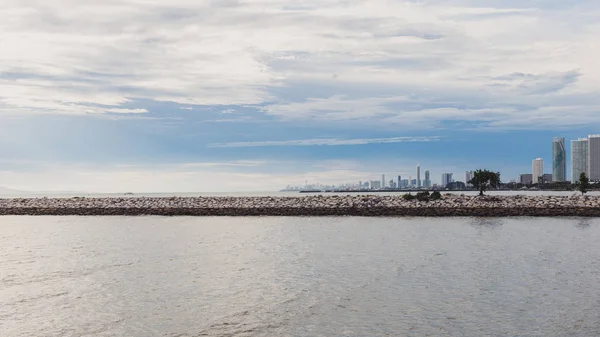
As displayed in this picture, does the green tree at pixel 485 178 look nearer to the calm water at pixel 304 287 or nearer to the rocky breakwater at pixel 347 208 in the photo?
the rocky breakwater at pixel 347 208

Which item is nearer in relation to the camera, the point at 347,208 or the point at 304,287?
→ the point at 304,287

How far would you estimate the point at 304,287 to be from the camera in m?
15.4

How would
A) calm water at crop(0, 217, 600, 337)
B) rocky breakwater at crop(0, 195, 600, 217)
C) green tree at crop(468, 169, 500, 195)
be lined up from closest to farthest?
calm water at crop(0, 217, 600, 337) → rocky breakwater at crop(0, 195, 600, 217) → green tree at crop(468, 169, 500, 195)

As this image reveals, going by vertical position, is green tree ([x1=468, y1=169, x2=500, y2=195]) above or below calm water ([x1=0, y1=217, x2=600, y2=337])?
above

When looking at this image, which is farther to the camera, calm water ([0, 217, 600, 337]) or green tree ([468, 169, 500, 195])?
green tree ([468, 169, 500, 195])

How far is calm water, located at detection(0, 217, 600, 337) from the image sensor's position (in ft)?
37.6

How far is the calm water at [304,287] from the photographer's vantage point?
11445mm

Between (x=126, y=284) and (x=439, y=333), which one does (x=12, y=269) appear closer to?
(x=126, y=284)

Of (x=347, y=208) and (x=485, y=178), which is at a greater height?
(x=485, y=178)

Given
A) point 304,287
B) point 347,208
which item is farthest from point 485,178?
point 304,287

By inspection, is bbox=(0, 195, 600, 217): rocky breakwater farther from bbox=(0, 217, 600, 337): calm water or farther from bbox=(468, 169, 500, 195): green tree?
bbox=(0, 217, 600, 337): calm water

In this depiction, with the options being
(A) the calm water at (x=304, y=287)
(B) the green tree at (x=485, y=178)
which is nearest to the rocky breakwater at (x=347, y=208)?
(B) the green tree at (x=485, y=178)

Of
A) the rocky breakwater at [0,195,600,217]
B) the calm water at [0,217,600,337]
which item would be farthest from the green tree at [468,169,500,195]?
the calm water at [0,217,600,337]

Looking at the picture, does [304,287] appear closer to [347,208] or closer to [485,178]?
[347,208]
